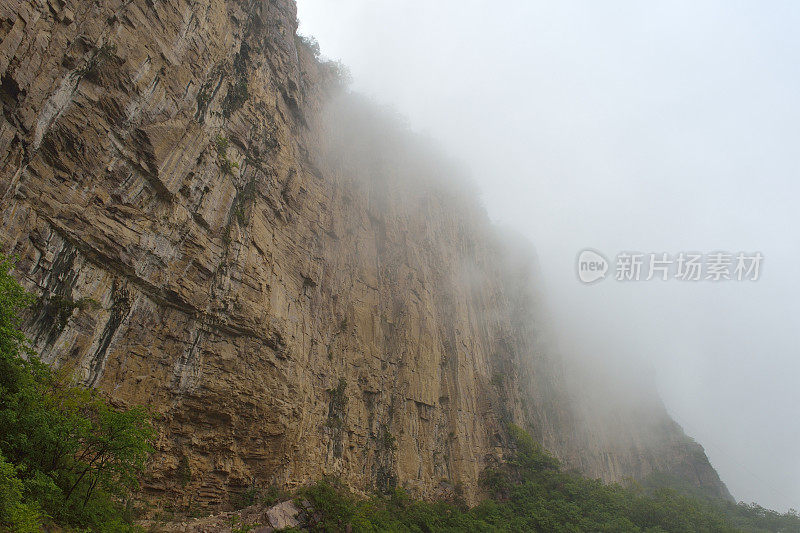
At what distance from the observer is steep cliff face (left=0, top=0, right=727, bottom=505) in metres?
11.1

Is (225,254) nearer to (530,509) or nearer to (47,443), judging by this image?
(47,443)

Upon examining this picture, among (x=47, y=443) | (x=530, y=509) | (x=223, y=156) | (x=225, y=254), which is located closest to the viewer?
(x=47, y=443)

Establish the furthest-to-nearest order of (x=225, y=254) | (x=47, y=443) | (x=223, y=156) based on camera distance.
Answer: (x=223, y=156) → (x=225, y=254) → (x=47, y=443)

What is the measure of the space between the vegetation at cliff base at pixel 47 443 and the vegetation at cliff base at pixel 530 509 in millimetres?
8595

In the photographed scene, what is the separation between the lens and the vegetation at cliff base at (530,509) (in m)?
17.6

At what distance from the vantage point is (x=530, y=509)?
94.7 feet

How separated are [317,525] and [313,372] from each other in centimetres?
659

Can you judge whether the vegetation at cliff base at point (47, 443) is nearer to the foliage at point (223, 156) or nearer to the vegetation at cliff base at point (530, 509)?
the vegetation at cliff base at point (530, 509)

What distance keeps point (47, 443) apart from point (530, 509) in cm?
2903

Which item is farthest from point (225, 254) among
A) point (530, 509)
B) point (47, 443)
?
point (530, 509)

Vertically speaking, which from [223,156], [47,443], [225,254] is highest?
[223,156]

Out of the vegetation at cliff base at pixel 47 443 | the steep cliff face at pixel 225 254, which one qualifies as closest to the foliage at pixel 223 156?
the steep cliff face at pixel 225 254

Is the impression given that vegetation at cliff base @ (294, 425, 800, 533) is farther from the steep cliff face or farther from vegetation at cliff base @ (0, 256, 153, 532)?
vegetation at cliff base @ (0, 256, 153, 532)

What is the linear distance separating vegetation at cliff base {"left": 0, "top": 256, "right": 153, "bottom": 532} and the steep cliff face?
7.46 feet
